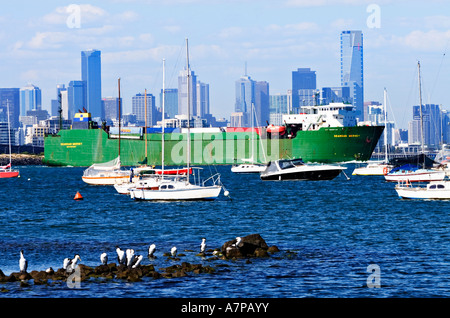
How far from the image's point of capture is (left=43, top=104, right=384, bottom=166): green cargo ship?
→ 140 meters

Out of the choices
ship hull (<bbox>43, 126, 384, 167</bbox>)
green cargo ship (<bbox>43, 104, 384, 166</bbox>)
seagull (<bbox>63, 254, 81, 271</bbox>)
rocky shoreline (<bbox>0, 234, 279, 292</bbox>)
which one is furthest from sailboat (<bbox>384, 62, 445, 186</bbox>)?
ship hull (<bbox>43, 126, 384, 167</bbox>)

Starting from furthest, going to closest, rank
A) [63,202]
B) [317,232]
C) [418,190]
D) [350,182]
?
1. [350,182]
2. [63,202]
3. [418,190]
4. [317,232]

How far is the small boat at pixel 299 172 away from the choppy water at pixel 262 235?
707 inches

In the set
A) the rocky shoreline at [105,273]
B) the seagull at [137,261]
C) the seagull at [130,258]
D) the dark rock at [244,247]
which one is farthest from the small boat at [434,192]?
the seagull at [130,258]

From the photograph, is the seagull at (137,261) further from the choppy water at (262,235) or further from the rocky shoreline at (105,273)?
the choppy water at (262,235)

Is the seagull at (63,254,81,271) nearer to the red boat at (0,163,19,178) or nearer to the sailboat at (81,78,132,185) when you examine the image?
the sailboat at (81,78,132,185)

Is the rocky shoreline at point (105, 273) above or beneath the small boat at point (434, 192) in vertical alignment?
beneath

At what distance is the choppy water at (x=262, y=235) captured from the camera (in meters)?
24.0

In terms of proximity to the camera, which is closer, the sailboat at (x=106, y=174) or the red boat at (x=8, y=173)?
the sailboat at (x=106, y=174)

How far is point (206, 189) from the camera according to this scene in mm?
53719

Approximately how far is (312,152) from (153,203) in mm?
85855

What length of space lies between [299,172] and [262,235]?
49187 mm

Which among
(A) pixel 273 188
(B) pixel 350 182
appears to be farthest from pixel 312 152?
(A) pixel 273 188
